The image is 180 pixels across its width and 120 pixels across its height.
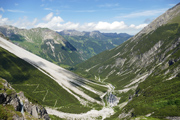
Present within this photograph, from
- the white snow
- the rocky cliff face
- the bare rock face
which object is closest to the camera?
the rocky cliff face

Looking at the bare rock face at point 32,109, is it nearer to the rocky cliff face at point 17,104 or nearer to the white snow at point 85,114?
the rocky cliff face at point 17,104

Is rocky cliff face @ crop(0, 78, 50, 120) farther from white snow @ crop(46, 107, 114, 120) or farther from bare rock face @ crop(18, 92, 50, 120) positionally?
white snow @ crop(46, 107, 114, 120)

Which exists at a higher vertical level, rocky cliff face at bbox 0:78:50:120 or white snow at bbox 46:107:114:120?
rocky cliff face at bbox 0:78:50:120

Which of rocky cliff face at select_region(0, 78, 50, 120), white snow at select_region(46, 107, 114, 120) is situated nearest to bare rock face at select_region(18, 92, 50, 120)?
rocky cliff face at select_region(0, 78, 50, 120)

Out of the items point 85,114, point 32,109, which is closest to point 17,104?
point 32,109

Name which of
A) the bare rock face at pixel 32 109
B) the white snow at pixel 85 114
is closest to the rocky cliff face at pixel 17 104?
the bare rock face at pixel 32 109

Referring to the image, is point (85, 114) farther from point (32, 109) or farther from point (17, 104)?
point (17, 104)

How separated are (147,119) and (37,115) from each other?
249 ft

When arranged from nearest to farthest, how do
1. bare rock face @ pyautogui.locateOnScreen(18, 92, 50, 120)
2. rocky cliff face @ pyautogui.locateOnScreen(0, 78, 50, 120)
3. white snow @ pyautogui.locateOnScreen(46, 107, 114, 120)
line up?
1. rocky cliff face @ pyautogui.locateOnScreen(0, 78, 50, 120)
2. bare rock face @ pyautogui.locateOnScreen(18, 92, 50, 120)
3. white snow @ pyautogui.locateOnScreen(46, 107, 114, 120)

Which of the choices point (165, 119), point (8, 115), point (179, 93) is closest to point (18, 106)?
point (8, 115)

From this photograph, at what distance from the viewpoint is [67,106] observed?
188m

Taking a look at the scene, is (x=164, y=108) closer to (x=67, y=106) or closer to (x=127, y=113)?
(x=127, y=113)

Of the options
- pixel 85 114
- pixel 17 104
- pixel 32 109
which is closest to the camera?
pixel 17 104

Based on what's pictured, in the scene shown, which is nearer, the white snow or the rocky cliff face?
the rocky cliff face
